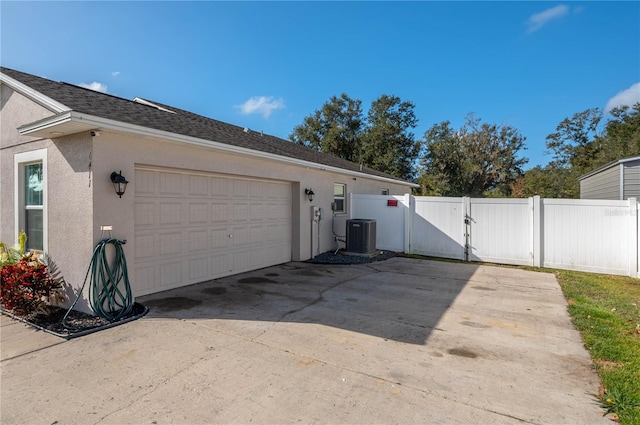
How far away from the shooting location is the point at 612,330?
420 cm

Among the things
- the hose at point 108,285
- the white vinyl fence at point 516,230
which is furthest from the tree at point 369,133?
the hose at point 108,285

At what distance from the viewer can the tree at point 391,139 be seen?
94.5 ft

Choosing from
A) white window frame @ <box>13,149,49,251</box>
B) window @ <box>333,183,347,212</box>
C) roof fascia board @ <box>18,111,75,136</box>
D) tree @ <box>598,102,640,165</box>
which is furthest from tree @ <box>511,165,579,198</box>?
white window frame @ <box>13,149,49,251</box>

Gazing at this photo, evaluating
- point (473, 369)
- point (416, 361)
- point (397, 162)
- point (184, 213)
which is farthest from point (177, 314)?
point (397, 162)

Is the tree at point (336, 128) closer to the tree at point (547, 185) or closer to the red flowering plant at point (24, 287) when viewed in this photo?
the tree at point (547, 185)

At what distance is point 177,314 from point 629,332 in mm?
6230

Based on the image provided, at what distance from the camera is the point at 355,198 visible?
473 inches

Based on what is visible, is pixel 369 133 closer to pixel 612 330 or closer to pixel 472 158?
pixel 472 158

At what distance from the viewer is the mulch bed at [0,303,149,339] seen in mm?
4098

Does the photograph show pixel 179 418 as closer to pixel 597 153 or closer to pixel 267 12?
pixel 267 12

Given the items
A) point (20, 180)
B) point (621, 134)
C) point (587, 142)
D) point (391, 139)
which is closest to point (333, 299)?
point (20, 180)

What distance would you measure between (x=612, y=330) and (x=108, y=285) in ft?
23.3

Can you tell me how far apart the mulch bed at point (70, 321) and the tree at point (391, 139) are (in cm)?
2618

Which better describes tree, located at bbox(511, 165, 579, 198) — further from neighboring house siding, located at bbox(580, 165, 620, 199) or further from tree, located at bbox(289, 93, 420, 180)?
neighboring house siding, located at bbox(580, 165, 620, 199)
